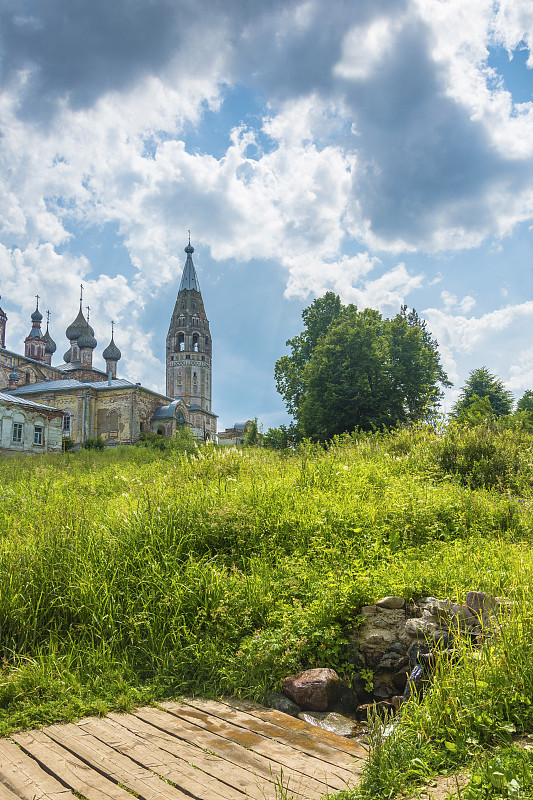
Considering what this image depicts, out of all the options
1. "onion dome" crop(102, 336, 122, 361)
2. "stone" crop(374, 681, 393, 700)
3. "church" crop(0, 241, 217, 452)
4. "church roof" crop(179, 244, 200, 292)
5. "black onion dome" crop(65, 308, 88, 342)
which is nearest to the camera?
"stone" crop(374, 681, 393, 700)

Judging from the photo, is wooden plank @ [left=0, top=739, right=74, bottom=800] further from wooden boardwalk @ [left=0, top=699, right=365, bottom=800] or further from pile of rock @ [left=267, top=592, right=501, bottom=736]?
pile of rock @ [left=267, top=592, right=501, bottom=736]

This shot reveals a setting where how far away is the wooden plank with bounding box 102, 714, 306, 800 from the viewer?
299 centimetres

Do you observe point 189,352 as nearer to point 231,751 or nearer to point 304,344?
point 304,344

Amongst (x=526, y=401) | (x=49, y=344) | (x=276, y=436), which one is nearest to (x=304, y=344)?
(x=276, y=436)

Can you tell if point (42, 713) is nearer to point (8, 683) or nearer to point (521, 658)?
point (8, 683)

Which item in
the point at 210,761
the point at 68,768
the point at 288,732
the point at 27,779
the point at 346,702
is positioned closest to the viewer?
the point at 27,779

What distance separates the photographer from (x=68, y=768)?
10.4 feet

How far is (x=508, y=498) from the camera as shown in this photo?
27.4ft

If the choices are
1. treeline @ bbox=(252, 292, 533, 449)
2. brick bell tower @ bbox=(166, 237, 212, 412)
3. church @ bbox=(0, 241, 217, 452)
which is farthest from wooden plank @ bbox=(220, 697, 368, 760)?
brick bell tower @ bbox=(166, 237, 212, 412)

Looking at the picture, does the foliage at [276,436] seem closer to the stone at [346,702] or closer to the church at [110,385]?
the church at [110,385]

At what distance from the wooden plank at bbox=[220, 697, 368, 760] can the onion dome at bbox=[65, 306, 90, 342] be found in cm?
6694

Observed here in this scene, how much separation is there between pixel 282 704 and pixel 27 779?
1.98 metres

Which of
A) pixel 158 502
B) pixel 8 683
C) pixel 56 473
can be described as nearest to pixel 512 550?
pixel 158 502

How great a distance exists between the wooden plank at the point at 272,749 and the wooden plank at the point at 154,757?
37cm
